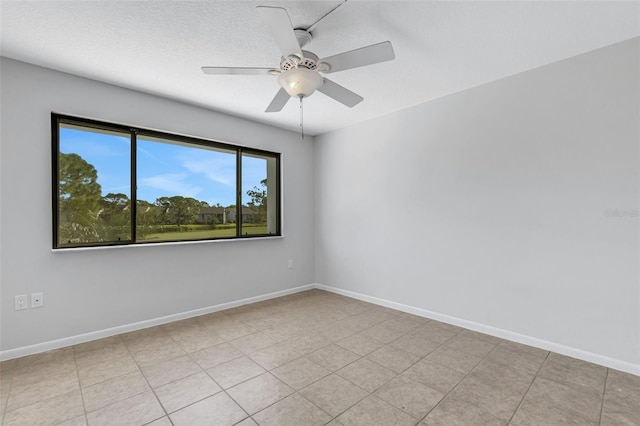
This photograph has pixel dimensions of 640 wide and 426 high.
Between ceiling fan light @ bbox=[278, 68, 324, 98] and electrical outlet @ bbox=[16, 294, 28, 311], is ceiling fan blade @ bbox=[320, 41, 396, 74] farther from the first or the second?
electrical outlet @ bbox=[16, 294, 28, 311]

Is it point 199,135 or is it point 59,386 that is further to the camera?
point 199,135

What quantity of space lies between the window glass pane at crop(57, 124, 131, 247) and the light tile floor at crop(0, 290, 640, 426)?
1044mm

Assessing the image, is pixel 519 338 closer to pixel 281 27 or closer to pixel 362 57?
pixel 362 57

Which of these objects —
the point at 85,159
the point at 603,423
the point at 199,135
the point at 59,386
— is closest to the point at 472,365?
the point at 603,423

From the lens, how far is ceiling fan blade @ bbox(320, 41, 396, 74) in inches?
66.8

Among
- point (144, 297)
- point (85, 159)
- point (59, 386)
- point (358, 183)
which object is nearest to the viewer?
point (59, 386)

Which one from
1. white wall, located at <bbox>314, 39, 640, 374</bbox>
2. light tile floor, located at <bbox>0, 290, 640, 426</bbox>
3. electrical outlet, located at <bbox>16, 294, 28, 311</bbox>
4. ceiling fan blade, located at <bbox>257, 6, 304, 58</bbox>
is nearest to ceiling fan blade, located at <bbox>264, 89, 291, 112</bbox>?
ceiling fan blade, located at <bbox>257, 6, 304, 58</bbox>

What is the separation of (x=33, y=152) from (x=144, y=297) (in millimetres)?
1624

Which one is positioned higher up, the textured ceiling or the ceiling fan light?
the textured ceiling

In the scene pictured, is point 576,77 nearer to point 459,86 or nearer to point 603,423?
point 459,86

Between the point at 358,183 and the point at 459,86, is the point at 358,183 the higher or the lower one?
the lower one

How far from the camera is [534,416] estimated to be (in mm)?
1716

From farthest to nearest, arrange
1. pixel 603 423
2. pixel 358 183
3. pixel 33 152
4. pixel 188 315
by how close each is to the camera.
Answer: pixel 358 183 < pixel 188 315 < pixel 33 152 < pixel 603 423

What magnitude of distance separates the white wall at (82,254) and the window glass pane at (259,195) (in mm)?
300
